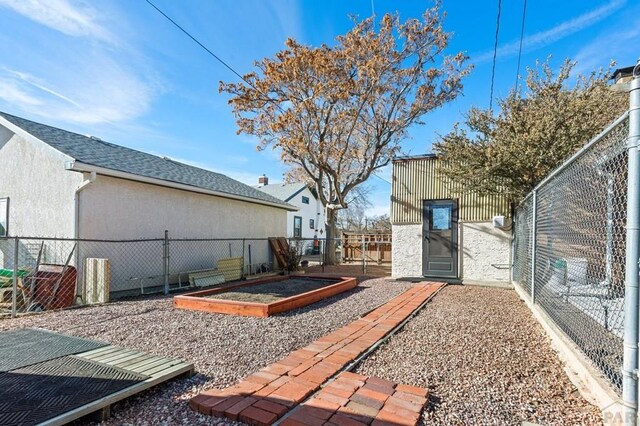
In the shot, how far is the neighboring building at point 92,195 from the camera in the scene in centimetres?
718

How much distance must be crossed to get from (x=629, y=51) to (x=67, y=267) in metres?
12.8

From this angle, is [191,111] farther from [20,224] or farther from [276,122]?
[20,224]

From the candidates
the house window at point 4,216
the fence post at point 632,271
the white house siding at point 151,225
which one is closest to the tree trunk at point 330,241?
the white house siding at point 151,225

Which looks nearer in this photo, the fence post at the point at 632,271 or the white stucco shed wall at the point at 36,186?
the fence post at the point at 632,271

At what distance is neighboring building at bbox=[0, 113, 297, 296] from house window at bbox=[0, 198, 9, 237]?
2cm

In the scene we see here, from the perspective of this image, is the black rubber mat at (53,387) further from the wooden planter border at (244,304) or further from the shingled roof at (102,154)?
the shingled roof at (102,154)

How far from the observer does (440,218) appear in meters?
9.59

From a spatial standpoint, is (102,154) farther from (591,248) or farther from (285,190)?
(285,190)

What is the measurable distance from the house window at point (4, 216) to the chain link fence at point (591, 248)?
11457mm

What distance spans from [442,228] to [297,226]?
52.0 ft

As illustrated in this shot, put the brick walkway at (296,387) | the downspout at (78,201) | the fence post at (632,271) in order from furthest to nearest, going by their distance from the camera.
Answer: the downspout at (78,201), the brick walkway at (296,387), the fence post at (632,271)

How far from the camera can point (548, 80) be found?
7.86m

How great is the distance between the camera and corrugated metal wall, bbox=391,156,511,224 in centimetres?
903

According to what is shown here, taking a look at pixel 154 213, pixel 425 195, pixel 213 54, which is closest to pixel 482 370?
pixel 425 195
